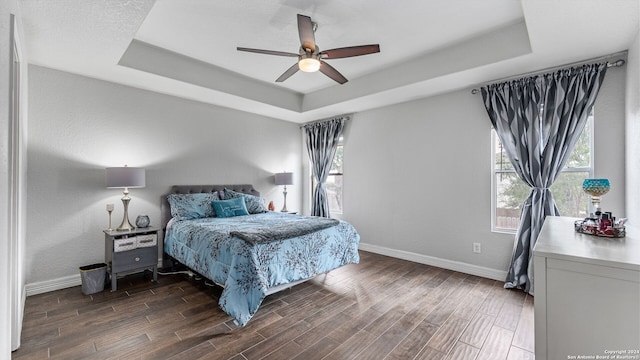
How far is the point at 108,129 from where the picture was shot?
140 inches

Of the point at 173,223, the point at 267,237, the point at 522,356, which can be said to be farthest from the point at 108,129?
the point at 522,356

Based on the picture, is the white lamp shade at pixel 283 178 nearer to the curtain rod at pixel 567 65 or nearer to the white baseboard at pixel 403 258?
the white baseboard at pixel 403 258

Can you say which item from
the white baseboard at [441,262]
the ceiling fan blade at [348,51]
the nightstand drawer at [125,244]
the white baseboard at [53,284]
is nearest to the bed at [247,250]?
the nightstand drawer at [125,244]

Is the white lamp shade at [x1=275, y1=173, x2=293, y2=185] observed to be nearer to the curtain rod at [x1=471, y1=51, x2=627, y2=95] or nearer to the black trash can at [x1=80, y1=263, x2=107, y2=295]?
the black trash can at [x1=80, y1=263, x2=107, y2=295]

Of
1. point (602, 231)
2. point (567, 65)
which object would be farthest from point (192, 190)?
point (567, 65)

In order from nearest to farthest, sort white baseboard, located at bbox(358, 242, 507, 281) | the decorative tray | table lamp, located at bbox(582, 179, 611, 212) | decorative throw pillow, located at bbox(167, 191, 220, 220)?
1. the decorative tray
2. table lamp, located at bbox(582, 179, 611, 212)
3. white baseboard, located at bbox(358, 242, 507, 281)
4. decorative throw pillow, located at bbox(167, 191, 220, 220)

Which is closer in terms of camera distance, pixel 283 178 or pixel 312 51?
pixel 312 51

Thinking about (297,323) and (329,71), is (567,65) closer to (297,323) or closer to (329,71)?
(329,71)

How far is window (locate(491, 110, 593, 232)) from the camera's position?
3.02 meters

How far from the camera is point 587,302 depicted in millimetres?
1166

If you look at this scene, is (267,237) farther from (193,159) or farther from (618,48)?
(618,48)

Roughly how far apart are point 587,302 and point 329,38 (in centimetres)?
305

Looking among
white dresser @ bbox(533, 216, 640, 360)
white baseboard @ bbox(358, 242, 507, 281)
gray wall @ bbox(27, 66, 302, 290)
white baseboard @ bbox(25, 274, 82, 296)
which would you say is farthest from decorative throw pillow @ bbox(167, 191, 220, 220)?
white dresser @ bbox(533, 216, 640, 360)

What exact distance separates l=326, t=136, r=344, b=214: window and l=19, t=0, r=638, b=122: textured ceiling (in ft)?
4.96
